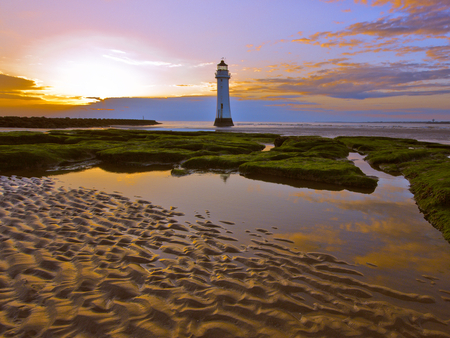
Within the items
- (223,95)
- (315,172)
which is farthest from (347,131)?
(315,172)

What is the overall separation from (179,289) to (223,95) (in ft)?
247

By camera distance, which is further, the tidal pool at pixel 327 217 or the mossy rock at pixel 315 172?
the mossy rock at pixel 315 172

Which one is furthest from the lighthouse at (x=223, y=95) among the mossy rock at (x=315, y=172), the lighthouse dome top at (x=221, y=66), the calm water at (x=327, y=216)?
the calm water at (x=327, y=216)

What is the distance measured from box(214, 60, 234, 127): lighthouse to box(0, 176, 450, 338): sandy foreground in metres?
70.5

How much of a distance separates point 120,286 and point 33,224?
166 inches

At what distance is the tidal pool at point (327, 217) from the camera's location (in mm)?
5668

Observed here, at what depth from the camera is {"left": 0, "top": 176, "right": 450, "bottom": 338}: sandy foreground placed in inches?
155

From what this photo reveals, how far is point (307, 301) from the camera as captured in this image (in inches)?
181

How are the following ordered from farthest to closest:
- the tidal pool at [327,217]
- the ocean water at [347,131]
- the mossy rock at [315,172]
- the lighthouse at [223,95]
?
the lighthouse at [223,95] → the ocean water at [347,131] → the mossy rock at [315,172] → the tidal pool at [327,217]

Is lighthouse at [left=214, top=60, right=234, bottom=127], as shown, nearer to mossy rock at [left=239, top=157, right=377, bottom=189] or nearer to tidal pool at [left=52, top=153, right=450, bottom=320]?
mossy rock at [left=239, top=157, right=377, bottom=189]

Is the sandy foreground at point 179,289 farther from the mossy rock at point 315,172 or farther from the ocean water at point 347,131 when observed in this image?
the ocean water at point 347,131

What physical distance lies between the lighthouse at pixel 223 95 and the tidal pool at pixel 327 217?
206 ft

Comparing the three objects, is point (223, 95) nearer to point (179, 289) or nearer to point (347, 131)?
point (347, 131)

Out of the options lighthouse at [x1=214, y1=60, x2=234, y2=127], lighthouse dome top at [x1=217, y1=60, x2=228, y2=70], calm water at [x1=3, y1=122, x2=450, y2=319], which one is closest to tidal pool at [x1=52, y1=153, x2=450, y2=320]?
calm water at [x1=3, y1=122, x2=450, y2=319]
